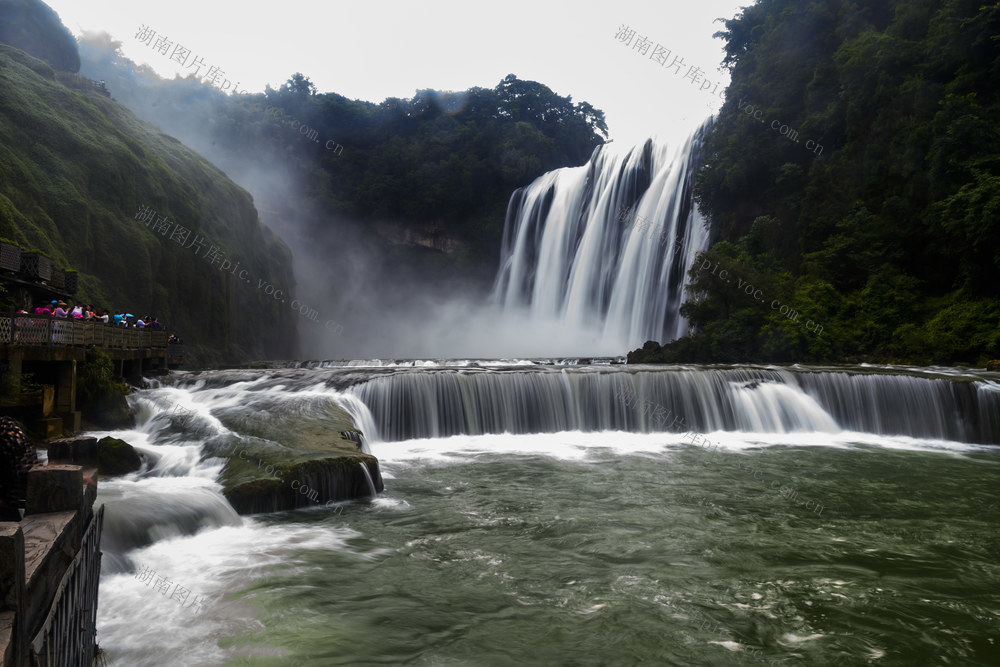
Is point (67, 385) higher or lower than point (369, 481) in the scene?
higher

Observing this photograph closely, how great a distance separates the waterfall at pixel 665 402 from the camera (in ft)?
54.5

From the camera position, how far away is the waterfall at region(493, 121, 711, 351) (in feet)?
122

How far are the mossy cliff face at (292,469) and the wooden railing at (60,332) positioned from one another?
4060 mm

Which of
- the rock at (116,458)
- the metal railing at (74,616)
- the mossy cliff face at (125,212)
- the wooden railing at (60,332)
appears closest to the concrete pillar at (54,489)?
the metal railing at (74,616)

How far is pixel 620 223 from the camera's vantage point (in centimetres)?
4081

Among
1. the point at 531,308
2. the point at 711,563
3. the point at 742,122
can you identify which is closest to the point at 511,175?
the point at 531,308

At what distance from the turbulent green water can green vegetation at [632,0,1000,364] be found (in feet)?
52.2

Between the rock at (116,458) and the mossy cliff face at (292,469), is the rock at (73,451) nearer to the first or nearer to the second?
the mossy cliff face at (292,469)

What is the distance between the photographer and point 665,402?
17984 millimetres

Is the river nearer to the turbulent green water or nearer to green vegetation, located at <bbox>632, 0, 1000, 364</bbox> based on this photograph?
the turbulent green water

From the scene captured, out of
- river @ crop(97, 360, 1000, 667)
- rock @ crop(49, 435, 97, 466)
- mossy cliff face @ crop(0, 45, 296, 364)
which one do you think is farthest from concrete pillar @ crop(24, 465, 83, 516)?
mossy cliff face @ crop(0, 45, 296, 364)

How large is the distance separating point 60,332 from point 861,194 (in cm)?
3243

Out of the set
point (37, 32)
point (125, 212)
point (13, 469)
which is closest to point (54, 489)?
point (13, 469)

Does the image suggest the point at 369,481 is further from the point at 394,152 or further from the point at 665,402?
the point at 394,152
